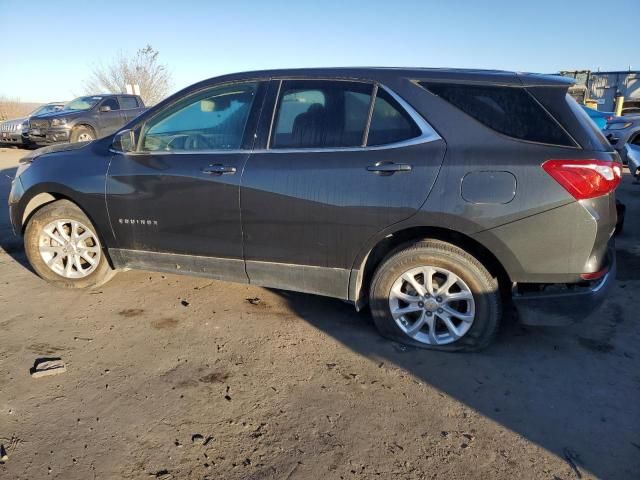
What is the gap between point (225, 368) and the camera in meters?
2.94

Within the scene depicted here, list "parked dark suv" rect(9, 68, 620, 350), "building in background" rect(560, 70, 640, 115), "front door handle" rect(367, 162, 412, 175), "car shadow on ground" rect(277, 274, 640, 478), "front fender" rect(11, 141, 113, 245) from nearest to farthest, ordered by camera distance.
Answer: "car shadow on ground" rect(277, 274, 640, 478)
"parked dark suv" rect(9, 68, 620, 350)
"front door handle" rect(367, 162, 412, 175)
"front fender" rect(11, 141, 113, 245)
"building in background" rect(560, 70, 640, 115)

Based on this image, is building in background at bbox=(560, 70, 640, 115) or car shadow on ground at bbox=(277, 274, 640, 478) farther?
building in background at bbox=(560, 70, 640, 115)

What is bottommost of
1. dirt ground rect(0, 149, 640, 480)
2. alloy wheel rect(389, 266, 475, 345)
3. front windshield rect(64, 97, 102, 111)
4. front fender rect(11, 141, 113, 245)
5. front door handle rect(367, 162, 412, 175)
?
dirt ground rect(0, 149, 640, 480)

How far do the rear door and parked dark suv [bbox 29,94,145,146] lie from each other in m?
11.8

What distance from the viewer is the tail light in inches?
103

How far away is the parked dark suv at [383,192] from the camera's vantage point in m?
2.71

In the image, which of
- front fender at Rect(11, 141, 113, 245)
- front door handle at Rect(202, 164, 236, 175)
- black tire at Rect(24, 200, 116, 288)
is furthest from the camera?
black tire at Rect(24, 200, 116, 288)

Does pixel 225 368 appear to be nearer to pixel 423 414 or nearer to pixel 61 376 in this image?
pixel 61 376

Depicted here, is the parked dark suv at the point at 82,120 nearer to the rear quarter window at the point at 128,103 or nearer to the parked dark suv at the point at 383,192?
the rear quarter window at the point at 128,103

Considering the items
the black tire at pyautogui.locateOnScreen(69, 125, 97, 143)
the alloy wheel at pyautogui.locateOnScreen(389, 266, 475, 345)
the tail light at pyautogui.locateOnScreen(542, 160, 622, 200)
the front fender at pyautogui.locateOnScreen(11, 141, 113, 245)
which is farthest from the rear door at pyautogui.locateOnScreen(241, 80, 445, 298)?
the black tire at pyautogui.locateOnScreen(69, 125, 97, 143)

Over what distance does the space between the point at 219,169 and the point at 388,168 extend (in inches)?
47.6

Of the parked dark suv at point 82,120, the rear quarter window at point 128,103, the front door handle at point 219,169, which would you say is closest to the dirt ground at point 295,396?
the front door handle at point 219,169

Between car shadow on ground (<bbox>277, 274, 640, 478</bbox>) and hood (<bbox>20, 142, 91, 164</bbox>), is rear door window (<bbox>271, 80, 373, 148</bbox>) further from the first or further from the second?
hood (<bbox>20, 142, 91, 164</bbox>)

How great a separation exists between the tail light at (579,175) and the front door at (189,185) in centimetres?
197
